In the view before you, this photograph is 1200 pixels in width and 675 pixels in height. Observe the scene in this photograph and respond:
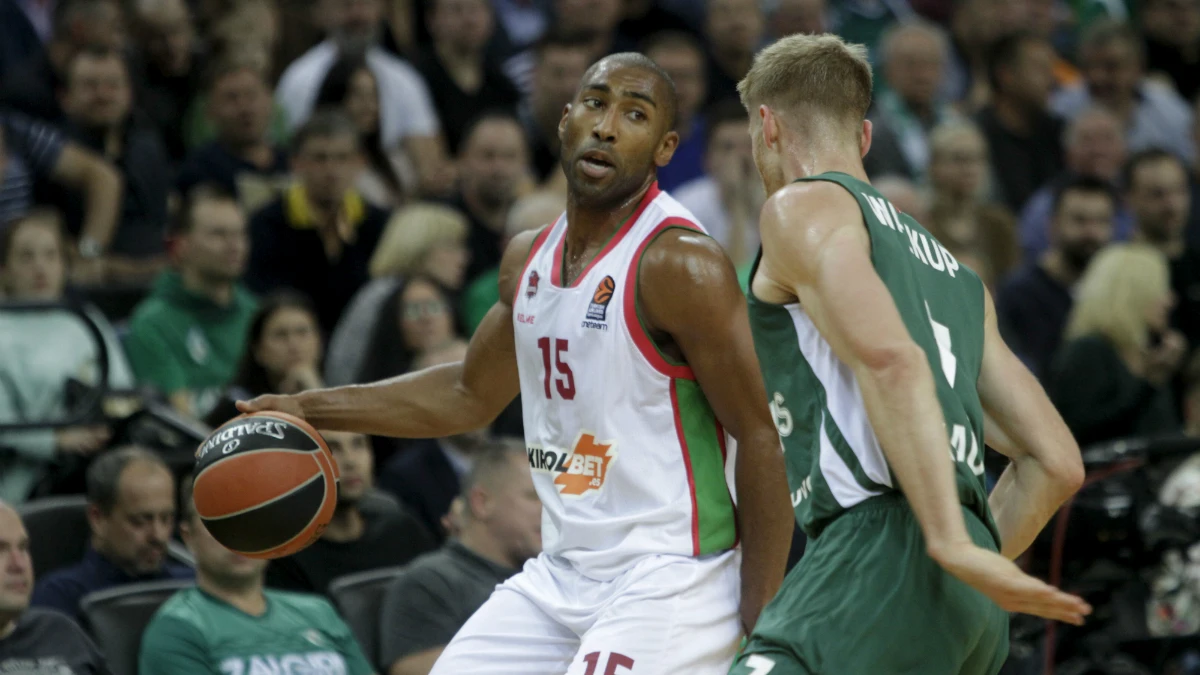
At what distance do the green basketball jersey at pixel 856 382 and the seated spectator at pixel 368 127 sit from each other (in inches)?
264

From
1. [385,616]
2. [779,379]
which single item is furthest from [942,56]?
[779,379]

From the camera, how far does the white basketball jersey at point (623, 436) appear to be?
4.67 metres

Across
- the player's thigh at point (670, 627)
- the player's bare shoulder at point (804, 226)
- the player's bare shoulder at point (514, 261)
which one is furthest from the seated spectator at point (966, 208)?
the player's bare shoulder at point (804, 226)

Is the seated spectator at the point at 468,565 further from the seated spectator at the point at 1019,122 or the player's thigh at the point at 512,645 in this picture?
the seated spectator at the point at 1019,122

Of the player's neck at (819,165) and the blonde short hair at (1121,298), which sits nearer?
the player's neck at (819,165)

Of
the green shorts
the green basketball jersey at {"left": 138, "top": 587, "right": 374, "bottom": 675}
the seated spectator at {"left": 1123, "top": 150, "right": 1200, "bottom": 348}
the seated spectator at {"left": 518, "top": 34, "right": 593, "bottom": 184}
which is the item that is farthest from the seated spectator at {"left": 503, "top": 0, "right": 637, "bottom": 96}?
the green shorts

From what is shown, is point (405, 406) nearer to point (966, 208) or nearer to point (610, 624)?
point (610, 624)

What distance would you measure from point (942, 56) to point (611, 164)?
27.5 feet

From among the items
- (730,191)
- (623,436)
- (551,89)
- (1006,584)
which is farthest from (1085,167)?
(1006,584)

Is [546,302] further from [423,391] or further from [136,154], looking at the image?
[136,154]

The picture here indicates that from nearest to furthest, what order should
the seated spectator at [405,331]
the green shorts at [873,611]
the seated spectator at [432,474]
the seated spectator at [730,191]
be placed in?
1. the green shorts at [873,611]
2. the seated spectator at [432,474]
3. the seated spectator at [405,331]
4. the seated spectator at [730,191]

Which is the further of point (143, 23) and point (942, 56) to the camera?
point (942, 56)

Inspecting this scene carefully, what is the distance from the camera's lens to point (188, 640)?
6453 mm

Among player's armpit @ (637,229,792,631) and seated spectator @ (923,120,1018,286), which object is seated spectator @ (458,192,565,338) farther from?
player's armpit @ (637,229,792,631)
